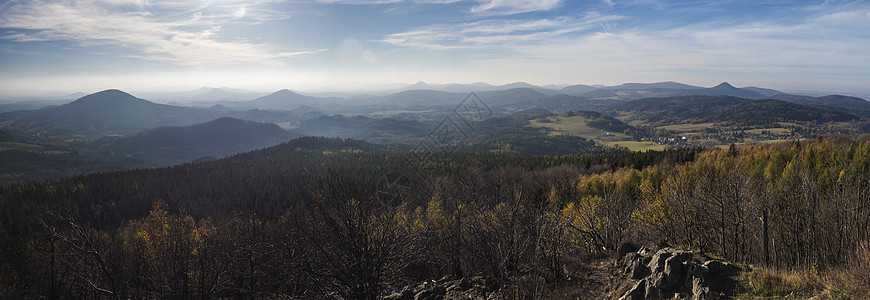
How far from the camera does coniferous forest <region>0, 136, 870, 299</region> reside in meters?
12.5

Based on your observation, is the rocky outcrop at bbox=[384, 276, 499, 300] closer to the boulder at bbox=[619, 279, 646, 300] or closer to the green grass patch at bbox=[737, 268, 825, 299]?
the boulder at bbox=[619, 279, 646, 300]

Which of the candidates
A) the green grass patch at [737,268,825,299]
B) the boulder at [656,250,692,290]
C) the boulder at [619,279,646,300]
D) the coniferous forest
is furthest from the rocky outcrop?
the green grass patch at [737,268,825,299]

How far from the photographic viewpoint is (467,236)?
24172 mm

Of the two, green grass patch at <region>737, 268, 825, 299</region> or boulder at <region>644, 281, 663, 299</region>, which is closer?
green grass patch at <region>737, 268, 825, 299</region>

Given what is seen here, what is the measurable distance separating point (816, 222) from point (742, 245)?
13.5 ft

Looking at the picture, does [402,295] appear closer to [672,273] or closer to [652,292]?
[652,292]

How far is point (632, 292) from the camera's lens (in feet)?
42.9

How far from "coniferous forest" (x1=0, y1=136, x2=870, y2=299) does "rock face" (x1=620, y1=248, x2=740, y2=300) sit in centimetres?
123

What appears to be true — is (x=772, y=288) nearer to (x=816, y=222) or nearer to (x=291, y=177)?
(x=816, y=222)

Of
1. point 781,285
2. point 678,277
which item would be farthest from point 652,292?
point 781,285

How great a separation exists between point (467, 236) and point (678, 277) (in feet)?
44.6

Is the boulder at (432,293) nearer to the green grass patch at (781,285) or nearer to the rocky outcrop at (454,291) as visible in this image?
the rocky outcrop at (454,291)

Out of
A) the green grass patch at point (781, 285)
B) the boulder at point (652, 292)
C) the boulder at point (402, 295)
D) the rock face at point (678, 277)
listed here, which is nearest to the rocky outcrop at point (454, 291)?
the boulder at point (402, 295)

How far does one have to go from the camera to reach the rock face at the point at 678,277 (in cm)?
1189
